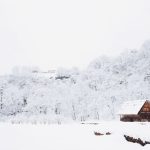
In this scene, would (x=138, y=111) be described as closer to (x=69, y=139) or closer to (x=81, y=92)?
(x=69, y=139)

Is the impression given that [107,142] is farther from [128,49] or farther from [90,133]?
[128,49]

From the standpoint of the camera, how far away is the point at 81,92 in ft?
217

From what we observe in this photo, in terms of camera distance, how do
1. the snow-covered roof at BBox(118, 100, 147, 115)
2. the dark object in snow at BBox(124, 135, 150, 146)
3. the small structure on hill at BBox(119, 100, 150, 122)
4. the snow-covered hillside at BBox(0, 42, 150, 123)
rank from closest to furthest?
the dark object in snow at BBox(124, 135, 150, 146)
the small structure on hill at BBox(119, 100, 150, 122)
the snow-covered roof at BBox(118, 100, 147, 115)
the snow-covered hillside at BBox(0, 42, 150, 123)

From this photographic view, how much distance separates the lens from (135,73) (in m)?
67.8

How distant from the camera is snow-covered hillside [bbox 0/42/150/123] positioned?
2388 inches

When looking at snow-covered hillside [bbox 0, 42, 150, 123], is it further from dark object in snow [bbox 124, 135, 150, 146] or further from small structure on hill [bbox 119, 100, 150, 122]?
dark object in snow [bbox 124, 135, 150, 146]

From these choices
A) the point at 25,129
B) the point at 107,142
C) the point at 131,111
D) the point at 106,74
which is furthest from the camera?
the point at 106,74

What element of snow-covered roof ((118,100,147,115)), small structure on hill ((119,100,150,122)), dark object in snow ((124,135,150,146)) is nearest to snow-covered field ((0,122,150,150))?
dark object in snow ((124,135,150,146))

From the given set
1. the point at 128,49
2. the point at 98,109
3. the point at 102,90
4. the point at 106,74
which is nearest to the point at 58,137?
the point at 98,109

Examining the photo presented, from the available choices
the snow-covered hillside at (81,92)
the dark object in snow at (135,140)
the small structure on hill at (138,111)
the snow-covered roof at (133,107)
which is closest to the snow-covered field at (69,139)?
the dark object in snow at (135,140)

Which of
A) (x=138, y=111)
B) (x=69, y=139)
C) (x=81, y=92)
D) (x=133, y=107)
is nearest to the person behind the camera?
(x=69, y=139)

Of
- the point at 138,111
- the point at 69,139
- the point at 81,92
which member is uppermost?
the point at 81,92

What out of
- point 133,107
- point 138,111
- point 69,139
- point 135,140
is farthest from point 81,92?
point 135,140

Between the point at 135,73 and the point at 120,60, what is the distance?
8.15 m
